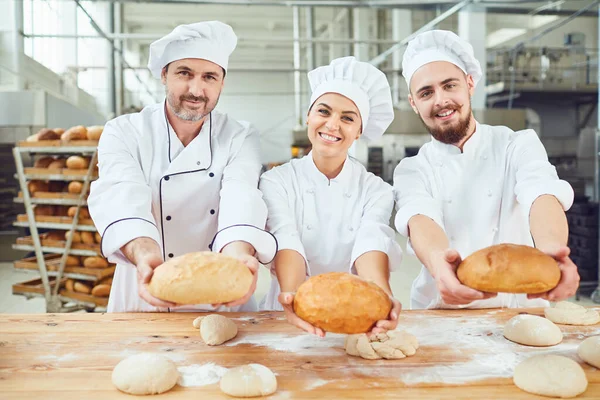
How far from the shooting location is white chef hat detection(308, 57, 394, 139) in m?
1.71

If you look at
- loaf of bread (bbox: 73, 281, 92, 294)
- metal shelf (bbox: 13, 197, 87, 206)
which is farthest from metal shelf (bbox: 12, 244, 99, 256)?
metal shelf (bbox: 13, 197, 87, 206)

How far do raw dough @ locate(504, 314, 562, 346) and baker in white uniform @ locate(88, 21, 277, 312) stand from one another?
0.72 meters

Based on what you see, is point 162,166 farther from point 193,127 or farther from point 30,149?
point 30,149

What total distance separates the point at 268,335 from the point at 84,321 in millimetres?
561

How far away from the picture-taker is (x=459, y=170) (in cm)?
181

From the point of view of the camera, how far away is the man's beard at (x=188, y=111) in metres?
1.68

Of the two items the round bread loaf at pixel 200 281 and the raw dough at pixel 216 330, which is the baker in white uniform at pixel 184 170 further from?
the round bread loaf at pixel 200 281

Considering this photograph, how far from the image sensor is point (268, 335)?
54.2 inches

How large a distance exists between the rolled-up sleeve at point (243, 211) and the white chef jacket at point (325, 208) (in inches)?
3.9

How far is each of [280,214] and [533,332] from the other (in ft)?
2.77

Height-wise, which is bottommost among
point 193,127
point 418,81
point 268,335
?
point 268,335

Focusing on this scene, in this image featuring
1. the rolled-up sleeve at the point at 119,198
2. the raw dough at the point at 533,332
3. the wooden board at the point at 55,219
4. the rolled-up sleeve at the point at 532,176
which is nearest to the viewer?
the raw dough at the point at 533,332

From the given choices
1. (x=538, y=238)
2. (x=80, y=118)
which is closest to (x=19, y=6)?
(x=80, y=118)

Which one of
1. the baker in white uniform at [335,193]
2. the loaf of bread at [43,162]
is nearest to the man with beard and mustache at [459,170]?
the baker in white uniform at [335,193]
